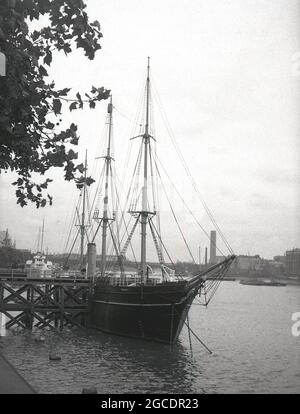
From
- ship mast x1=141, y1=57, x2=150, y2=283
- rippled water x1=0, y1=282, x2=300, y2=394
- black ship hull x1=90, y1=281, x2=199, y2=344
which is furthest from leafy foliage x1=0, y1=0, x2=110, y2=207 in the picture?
ship mast x1=141, y1=57, x2=150, y2=283

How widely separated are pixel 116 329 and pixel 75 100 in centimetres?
2710

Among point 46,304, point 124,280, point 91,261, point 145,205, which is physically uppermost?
point 145,205

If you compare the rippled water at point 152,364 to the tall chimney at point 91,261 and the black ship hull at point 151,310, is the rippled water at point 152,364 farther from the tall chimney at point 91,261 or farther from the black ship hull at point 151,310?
the tall chimney at point 91,261

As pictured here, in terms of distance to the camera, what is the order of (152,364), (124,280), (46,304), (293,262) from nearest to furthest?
(152,364) → (124,280) → (46,304) → (293,262)

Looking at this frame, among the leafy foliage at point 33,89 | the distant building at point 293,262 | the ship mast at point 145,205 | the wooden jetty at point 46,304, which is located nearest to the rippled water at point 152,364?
the wooden jetty at point 46,304

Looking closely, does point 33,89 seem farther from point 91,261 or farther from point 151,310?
point 91,261

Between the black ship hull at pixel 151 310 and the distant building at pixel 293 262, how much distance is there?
5755 inches

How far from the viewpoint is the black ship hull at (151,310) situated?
94.5ft

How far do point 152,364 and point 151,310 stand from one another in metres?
5.83

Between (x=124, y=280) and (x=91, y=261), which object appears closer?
(x=124, y=280)

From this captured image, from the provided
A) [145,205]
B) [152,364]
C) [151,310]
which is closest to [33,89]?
[152,364]

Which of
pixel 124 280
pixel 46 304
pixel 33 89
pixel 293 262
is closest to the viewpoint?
pixel 33 89

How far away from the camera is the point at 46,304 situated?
37.4 metres
